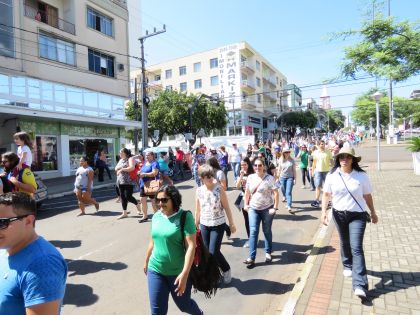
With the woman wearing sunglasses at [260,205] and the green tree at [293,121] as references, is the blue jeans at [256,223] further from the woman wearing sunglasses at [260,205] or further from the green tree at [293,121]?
the green tree at [293,121]

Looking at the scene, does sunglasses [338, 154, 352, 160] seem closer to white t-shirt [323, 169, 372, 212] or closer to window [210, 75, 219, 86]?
white t-shirt [323, 169, 372, 212]

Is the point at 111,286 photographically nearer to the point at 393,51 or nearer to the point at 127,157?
the point at 127,157

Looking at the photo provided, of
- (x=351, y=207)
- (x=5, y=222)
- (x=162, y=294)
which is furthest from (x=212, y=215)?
(x=5, y=222)

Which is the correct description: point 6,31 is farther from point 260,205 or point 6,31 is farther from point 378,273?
point 378,273

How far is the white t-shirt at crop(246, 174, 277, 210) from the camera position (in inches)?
200

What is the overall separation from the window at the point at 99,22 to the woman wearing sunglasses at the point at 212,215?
2299 cm

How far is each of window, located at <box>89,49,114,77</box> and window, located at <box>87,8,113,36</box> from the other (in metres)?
1.75

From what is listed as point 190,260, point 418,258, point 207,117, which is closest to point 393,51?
point 418,258

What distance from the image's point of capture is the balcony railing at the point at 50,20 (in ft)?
67.3

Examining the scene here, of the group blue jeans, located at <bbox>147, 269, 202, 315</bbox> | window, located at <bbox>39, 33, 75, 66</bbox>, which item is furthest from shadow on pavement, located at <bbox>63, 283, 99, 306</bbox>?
window, located at <bbox>39, 33, 75, 66</bbox>

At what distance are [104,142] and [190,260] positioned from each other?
23.4 meters

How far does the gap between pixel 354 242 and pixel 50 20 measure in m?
23.6

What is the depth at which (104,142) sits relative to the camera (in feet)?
82.1

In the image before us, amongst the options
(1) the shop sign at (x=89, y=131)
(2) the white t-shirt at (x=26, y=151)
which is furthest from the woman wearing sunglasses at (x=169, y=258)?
(1) the shop sign at (x=89, y=131)
